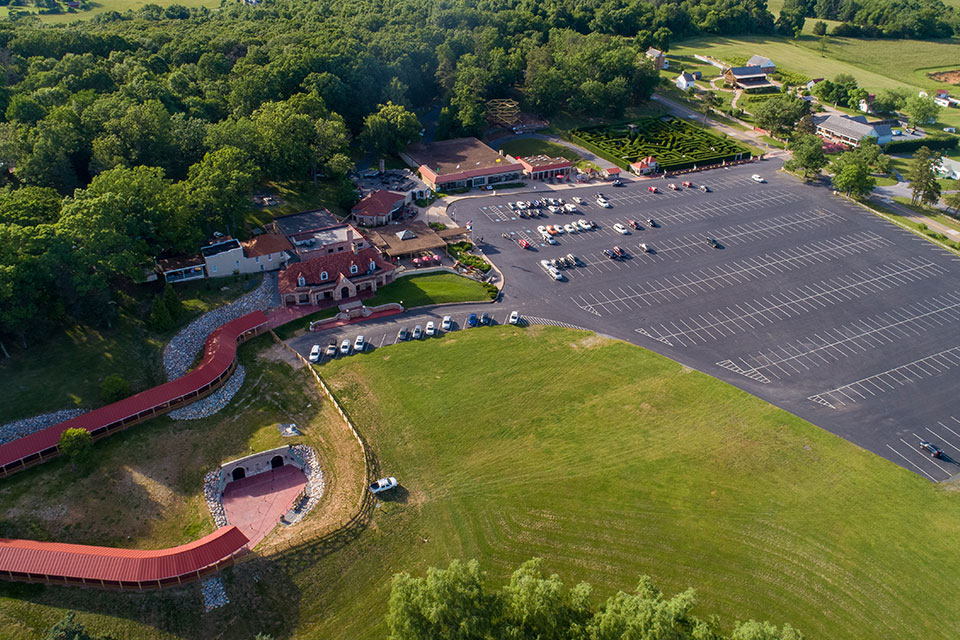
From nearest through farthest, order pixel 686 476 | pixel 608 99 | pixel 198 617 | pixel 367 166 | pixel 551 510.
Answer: pixel 198 617 < pixel 551 510 < pixel 686 476 < pixel 367 166 < pixel 608 99

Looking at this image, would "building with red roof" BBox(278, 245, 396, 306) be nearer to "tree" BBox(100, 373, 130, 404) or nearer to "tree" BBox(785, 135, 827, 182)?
"tree" BBox(100, 373, 130, 404)

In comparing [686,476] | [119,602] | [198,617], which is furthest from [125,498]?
[686,476]

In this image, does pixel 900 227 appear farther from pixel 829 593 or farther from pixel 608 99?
pixel 829 593

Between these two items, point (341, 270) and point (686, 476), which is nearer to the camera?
point (686, 476)

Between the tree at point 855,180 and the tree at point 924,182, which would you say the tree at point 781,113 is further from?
the tree at point 924,182

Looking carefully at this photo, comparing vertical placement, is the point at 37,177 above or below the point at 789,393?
above

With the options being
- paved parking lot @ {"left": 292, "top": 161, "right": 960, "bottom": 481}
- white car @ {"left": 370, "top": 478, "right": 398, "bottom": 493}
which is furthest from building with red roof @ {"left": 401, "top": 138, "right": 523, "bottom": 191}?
white car @ {"left": 370, "top": 478, "right": 398, "bottom": 493}
